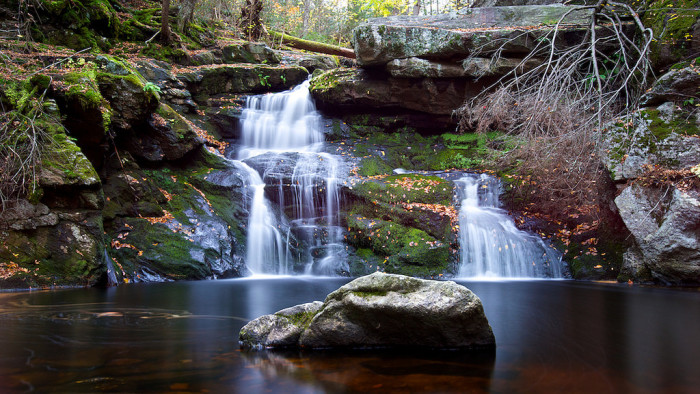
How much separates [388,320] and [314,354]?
2.18 ft

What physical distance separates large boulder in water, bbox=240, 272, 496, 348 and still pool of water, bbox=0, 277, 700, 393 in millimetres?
139

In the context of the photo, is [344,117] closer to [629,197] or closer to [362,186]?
[362,186]

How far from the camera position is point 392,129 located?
1463 centimetres

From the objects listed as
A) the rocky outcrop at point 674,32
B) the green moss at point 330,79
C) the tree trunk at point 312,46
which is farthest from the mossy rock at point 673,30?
the tree trunk at point 312,46

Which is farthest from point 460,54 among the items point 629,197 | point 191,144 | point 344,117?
point 191,144

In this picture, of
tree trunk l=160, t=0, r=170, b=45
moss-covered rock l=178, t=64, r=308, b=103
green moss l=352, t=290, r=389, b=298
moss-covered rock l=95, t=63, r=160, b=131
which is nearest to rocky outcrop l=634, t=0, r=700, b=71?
green moss l=352, t=290, r=389, b=298

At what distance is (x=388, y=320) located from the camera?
3.46 metres

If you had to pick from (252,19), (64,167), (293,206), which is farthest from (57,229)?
(252,19)

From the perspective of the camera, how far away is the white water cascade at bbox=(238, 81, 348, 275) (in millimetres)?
10000

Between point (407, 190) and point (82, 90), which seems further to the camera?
point (407, 190)

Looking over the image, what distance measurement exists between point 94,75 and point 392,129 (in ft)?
29.5

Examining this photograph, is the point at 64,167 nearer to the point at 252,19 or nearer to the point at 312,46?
the point at 252,19

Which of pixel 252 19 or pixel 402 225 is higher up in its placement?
pixel 252 19

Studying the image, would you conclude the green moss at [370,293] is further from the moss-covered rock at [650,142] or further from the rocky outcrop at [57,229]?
the moss-covered rock at [650,142]
